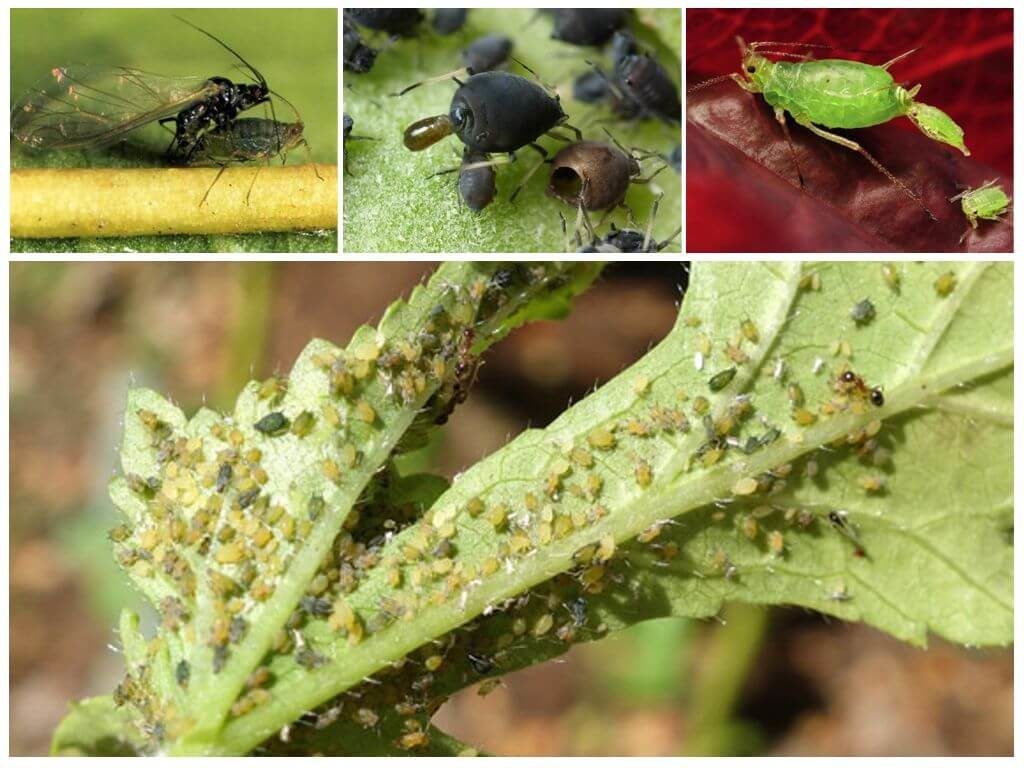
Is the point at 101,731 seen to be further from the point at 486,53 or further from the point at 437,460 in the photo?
the point at 486,53

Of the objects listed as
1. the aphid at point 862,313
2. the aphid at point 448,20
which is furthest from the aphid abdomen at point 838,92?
the aphid at point 448,20

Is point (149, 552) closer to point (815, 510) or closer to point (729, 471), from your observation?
point (729, 471)

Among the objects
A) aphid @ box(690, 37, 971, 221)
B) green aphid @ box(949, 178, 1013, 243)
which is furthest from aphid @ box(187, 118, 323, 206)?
green aphid @ box(949, 178, 1013, 243)

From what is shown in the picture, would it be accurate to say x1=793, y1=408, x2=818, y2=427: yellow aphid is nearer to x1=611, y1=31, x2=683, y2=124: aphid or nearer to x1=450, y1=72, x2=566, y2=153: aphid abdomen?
x1=611, y1=31, x2=683, y2=124: aphid

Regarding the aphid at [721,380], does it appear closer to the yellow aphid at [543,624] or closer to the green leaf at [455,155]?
the green leaf at [455,155]

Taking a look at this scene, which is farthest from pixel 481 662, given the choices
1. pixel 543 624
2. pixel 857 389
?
pixel 857 389
